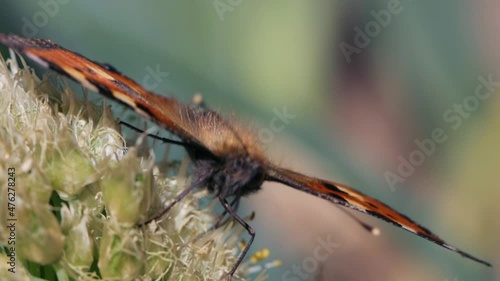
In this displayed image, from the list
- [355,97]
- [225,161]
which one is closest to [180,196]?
[225,161]

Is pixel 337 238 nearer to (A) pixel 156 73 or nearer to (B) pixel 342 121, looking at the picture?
(B) pixel 342 121

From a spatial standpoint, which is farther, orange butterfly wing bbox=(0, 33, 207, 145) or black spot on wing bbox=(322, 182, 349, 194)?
black spot on wing bbox=(322, 182, 349, 194)

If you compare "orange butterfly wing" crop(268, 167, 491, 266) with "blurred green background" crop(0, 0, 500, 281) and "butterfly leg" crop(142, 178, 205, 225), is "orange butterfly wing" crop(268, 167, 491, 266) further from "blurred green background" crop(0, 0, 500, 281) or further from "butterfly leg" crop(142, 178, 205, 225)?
"blurred green background" crop(0, 0, 500, 281)

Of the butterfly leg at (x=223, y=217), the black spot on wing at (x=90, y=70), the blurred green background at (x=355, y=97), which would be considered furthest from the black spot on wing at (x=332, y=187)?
the blurred green background at (x=355, y=97)

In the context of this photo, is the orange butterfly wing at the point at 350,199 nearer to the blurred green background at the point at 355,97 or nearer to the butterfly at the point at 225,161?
the butterfly at the point at 225,161

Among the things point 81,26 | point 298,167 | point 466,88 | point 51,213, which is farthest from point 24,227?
point 466,88

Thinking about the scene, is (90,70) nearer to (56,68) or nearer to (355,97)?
(56,68)

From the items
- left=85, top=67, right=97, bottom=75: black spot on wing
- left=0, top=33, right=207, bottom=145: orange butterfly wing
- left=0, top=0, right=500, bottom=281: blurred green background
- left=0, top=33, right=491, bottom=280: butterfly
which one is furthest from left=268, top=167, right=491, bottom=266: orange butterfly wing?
left=0, top=0, right=500, bottom=281: blurred green background
